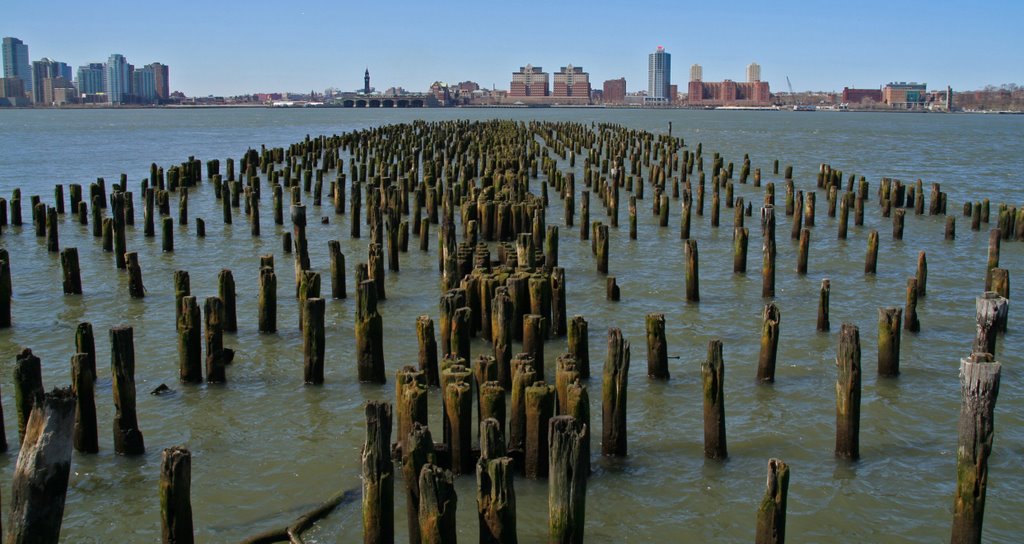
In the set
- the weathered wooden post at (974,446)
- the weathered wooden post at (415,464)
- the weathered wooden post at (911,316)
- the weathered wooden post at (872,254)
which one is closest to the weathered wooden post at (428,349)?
the weathered wooden post at (415,464)

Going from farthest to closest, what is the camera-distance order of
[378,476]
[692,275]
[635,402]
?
[692,275] < [635,402] < [378,476]

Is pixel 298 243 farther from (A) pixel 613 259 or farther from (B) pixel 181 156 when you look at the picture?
(B) pixel 181 156

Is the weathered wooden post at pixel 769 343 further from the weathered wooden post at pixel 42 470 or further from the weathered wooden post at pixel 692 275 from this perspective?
the weathered wooden post at pixel 42 470

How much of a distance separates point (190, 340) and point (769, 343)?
246 inches

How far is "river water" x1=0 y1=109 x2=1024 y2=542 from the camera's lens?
7.90m

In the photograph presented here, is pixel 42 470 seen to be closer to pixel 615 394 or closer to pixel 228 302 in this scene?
pixel 615 394

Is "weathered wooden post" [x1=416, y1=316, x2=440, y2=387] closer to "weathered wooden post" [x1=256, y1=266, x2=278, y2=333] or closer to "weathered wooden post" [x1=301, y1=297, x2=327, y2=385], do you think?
"weathered wooden post" [x1=301, y1=297, x2=327, y2=385]

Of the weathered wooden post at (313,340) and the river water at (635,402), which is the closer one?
the river water at (635,402)

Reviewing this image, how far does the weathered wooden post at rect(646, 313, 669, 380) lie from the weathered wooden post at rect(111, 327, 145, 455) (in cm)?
513

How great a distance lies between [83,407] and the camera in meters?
8.69

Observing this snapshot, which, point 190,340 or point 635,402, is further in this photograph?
point 190,340

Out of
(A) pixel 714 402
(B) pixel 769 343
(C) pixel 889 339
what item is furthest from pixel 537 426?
(C) pixel 889 339

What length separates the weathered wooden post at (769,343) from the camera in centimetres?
1042

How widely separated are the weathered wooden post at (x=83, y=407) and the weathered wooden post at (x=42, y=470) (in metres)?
2.49
